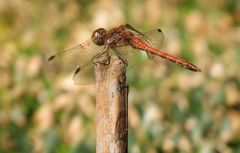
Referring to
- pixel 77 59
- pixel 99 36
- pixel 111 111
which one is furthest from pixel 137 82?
pixel 111 111

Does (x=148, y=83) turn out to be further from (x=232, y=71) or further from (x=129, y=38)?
(x=129, y=38)

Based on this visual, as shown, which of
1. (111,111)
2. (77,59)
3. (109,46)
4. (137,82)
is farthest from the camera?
(137,82)

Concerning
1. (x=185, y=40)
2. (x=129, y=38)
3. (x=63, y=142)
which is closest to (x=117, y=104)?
(x=129, y=38)

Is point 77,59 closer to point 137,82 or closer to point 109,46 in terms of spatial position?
point 109,46

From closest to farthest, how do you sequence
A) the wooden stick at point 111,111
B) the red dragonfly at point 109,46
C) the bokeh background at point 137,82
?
the wooden stick at point 111,111 → the red dragonfly at point 109,46 → the bokeh background at point 137,82

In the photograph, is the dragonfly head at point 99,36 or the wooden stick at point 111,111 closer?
the wooden stick at point 111,111

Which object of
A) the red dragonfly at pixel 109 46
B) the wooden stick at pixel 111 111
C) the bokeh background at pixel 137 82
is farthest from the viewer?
the bokeh background at pixel 137 82

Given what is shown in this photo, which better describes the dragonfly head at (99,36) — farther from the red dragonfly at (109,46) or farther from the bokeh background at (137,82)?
the bokeh background at (137,82)

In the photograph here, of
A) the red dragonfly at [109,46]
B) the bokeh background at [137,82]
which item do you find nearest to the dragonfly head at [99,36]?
the red dragonfly at [109,46]

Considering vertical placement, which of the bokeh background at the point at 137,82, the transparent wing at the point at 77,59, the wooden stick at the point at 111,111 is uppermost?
the bokeh background at the point at 137,82
